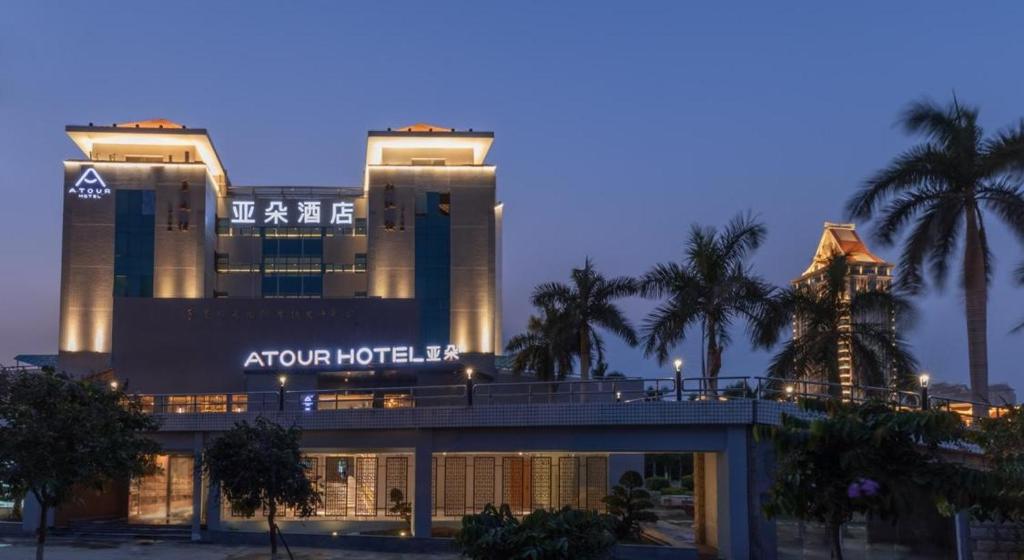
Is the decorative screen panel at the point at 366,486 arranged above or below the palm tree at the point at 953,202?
below

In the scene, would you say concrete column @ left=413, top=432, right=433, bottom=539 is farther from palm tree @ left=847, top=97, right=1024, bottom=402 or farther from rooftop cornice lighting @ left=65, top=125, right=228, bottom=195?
rooftop cornice lighting @ left=65, top=125, right=228, bottom=195

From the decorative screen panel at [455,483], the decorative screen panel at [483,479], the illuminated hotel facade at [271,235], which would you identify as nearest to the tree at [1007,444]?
the decorative screen panel at [483,479]

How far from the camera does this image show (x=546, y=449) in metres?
30.6

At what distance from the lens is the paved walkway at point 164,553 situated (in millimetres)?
29641

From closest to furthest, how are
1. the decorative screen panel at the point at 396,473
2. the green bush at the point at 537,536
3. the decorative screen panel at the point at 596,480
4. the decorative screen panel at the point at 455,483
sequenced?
the green bush at the point at 537,536 → the decorative screen panel at the point at 396,473 → the decorative screen panel at the point at 455,483 → the decorative screen panel at the point at 596,480

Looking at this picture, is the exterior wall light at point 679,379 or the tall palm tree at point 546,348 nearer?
the exterior wall light at point 679,379

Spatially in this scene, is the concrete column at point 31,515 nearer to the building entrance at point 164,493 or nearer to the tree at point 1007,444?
the building entrance at point 164,493

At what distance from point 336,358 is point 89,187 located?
22405 mm

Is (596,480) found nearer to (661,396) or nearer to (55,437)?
(661,396)

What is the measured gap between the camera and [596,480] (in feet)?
131

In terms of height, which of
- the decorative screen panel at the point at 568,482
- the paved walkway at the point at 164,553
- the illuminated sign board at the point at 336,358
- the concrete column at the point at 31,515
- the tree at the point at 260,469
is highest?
the illuminated sign board at the point at 336,358

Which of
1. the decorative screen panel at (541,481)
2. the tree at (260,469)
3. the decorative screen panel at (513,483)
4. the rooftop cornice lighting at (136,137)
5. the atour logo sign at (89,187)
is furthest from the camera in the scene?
the rooftop cornice lighting at (136,137)

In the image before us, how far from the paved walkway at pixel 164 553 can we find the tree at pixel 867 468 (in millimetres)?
17007

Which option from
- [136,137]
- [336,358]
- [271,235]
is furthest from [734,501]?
[136,137]
